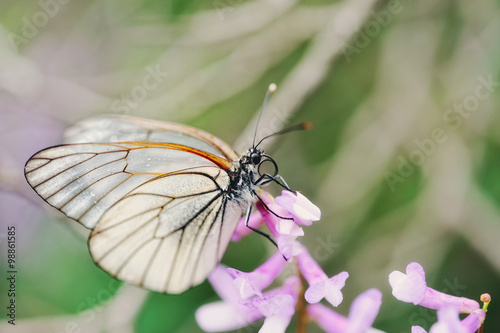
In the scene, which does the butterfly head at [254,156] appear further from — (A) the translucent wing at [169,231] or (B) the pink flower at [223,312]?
(B) the pink flower at [223,312]

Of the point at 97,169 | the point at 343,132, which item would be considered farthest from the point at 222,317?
the point at 343,132

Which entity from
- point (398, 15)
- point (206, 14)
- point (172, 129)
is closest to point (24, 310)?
point (172, 129)

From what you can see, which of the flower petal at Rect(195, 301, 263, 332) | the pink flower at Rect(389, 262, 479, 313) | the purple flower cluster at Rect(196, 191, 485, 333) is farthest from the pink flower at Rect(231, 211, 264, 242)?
the pink flower at Rect(389, 262, 479, 313)

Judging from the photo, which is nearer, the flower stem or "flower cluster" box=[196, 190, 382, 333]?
"flower cluster" box=[196, 190, 382, 333]

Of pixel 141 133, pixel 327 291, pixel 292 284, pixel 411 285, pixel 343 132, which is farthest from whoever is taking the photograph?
pixel 343 132

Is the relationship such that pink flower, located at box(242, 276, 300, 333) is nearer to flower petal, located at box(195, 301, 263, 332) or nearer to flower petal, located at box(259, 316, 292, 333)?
flower petal, located at box(259, 316, 292, 333)

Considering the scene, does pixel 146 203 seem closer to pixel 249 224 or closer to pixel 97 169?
pixel 97 169

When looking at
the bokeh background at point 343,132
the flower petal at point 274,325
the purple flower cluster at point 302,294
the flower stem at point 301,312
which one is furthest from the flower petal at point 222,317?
the bokeh background at point 343,132
